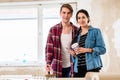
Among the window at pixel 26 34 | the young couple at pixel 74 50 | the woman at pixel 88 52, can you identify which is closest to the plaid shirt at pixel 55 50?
the young couple at pixel 74 50

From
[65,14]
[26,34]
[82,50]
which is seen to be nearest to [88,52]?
[82,50]

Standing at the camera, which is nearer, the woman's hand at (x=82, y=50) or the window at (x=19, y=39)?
the woman's hand at (x=82, y=50)

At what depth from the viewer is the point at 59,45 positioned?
247 centimetres

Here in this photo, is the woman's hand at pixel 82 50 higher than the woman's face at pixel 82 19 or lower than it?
lower

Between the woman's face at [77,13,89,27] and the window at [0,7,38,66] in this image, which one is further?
the window at [0,7,38,66]

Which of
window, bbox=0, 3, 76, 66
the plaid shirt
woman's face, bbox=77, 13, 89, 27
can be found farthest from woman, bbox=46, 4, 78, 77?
window, bbox=0, 3, 76, 66

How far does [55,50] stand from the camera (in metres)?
2.50

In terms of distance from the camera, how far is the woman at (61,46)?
2473mm

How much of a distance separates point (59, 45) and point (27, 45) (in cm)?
115

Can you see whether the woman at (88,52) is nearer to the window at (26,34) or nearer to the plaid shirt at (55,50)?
the plaid shirt at (55,50)

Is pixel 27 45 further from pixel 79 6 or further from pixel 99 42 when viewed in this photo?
pixel 99 42

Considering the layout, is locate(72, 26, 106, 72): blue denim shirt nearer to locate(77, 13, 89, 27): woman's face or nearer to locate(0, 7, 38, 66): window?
locate(77, 13, 89, 27): woman's face

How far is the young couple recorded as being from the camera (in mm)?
2275

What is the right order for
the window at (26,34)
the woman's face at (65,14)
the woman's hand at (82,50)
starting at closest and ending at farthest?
the woman's hand at (82,50) → the woman's face at (65,14) → the window at (26,34)
